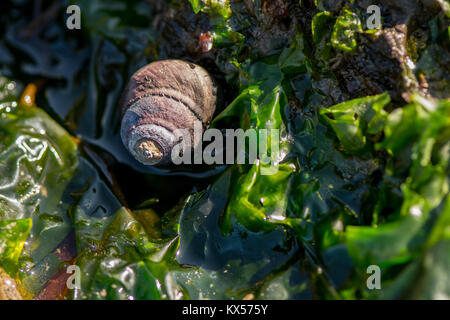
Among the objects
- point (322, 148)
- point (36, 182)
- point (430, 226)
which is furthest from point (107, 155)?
point (430, 226)

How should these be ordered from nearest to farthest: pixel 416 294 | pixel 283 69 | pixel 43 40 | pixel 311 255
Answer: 1. pixel 416 294
2. pixel 311 255
3. pixel 283 69
4. pixel 43 40

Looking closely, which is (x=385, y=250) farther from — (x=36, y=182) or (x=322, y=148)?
(x=36, y=182)

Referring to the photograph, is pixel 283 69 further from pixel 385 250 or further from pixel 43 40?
pixel 43 40
